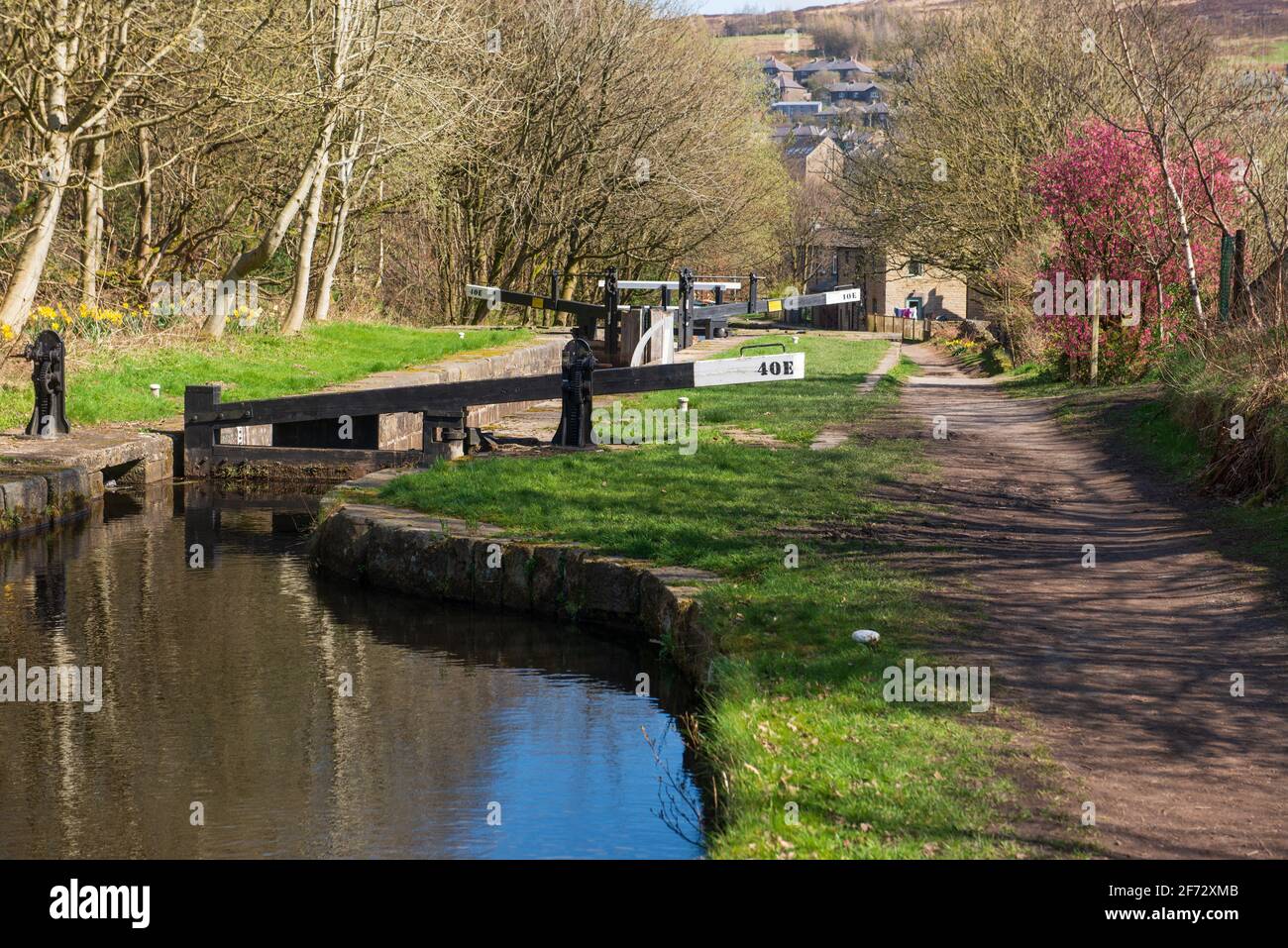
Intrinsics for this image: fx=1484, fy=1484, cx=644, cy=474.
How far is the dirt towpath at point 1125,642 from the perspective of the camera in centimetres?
529

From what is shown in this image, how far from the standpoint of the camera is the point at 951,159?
37375 mm

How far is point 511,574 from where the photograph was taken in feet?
32.6

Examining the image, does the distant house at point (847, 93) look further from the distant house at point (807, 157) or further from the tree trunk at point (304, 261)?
the tree trunk at point (304, 261)

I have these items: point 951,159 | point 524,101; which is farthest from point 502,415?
point 951,159

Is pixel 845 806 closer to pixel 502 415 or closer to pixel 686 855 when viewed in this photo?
pixel 686 855

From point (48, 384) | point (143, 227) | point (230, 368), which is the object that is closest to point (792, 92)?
point (143, 227)

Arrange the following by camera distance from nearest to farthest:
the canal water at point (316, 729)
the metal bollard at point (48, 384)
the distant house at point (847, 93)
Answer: the canal water at point (316, 729) → the metal bollard at point (48, 384) → the distant house at point (847, 93)

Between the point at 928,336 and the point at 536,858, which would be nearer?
the point at 536,858
